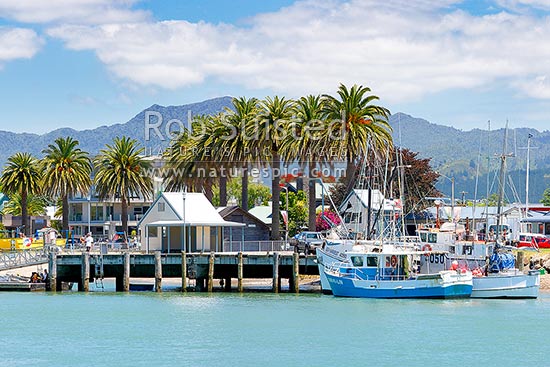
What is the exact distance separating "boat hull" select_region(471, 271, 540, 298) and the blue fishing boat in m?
1.06

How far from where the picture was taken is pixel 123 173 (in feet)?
345

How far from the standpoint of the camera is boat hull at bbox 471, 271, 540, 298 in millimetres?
69375

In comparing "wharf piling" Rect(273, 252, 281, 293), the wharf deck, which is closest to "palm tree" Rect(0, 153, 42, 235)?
the wharf deck

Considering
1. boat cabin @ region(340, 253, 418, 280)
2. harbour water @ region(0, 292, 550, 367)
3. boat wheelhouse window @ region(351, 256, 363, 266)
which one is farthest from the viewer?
boat wheelhouse window @ region(351, 256, 363, 266)

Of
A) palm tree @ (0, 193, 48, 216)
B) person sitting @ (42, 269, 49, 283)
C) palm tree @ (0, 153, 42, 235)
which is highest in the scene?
palm tree @ (0, 153, 42, 235)

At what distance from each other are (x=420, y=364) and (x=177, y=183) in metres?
63.8

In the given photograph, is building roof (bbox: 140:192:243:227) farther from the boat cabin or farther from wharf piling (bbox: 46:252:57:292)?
the boat cabin

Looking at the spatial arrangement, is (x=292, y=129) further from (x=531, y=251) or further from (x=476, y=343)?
(x=476, y=343)

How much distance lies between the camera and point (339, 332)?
55344 mm

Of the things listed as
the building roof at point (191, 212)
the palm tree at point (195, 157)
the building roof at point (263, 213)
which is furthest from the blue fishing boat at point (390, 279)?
the building roof at point (263, 213)

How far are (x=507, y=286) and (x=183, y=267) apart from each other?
2328cm

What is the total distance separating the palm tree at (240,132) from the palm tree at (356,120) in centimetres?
936

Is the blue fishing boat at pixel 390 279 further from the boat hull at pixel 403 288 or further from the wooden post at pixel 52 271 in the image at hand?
the wooden post at pixel 52 271

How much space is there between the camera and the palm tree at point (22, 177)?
110 m
